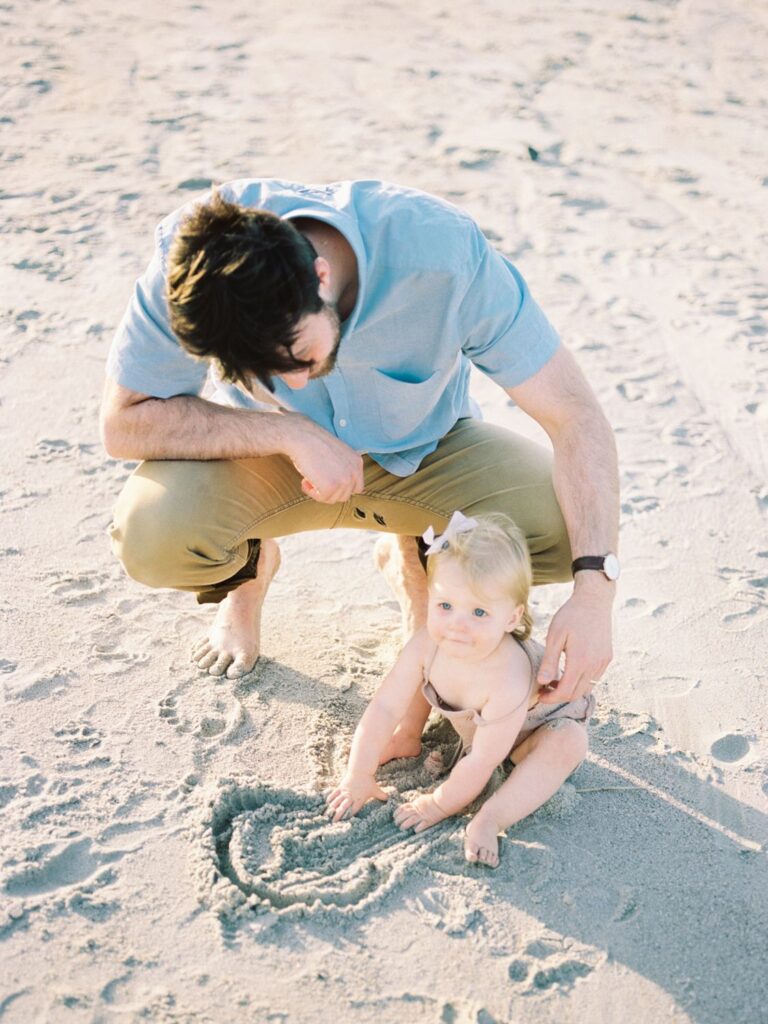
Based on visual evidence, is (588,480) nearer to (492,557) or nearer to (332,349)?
(492,557)

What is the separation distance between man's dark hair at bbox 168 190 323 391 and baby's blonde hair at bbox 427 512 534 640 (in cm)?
56

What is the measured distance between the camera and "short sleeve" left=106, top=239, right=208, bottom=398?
2.65m

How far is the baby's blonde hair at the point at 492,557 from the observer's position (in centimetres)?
244

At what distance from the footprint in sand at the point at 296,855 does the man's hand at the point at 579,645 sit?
42 centimetres

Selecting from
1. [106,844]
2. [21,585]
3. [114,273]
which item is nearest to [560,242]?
[114,273]

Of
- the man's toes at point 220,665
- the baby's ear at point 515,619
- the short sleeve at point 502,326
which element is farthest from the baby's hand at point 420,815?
the short sleeve at point 502,326

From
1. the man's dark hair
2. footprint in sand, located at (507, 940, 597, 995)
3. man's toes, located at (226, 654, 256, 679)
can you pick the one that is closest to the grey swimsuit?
footprint in sand, located at (507, 940, 597, 995)

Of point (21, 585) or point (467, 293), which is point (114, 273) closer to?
point (21, 585)

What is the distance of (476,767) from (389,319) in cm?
109

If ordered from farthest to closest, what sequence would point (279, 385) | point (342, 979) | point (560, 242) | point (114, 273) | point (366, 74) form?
point (366, 74)
point (560, 242)
point (114, 273)
point (279, 385)
point (342, 979)

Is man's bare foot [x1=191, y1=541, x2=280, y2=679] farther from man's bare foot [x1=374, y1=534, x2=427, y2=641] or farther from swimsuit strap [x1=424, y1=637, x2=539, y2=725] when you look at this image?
swimsuit strap [x1=424, y1=637, x2=539, y2=725]

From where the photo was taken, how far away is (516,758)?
269 centimetres

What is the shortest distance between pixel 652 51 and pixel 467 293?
21.0 ft

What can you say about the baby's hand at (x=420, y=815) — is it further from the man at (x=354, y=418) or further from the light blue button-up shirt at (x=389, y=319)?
the light blue button-up shirt at (x=389, y=319)
